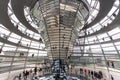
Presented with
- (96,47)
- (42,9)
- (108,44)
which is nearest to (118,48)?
(108,44)

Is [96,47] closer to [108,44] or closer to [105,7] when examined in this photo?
[108,44]

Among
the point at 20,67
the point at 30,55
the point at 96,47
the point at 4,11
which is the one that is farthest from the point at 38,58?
the point at 4,11

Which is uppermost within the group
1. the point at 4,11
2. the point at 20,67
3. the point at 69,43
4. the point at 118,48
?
the point at 4,11

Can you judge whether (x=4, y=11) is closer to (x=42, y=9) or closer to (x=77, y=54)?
(x=42, y=9)

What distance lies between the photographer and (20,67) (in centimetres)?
2105

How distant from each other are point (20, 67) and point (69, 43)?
55.6ft

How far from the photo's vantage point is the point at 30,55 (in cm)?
2369

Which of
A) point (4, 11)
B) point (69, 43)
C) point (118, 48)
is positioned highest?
point (4, 11)

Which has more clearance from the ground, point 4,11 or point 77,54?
point 4,11

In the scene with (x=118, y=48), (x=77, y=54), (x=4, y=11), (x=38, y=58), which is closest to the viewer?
(x=4, y=11)

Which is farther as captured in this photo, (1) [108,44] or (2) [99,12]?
(1) [108,44]

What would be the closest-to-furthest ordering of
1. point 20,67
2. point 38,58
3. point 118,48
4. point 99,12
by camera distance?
point 99,12
point 118,48
point 20,67
point 38,58

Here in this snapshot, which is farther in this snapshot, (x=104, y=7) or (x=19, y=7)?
(x=104, y=7)

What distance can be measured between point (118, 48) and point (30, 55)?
15.3 metres
